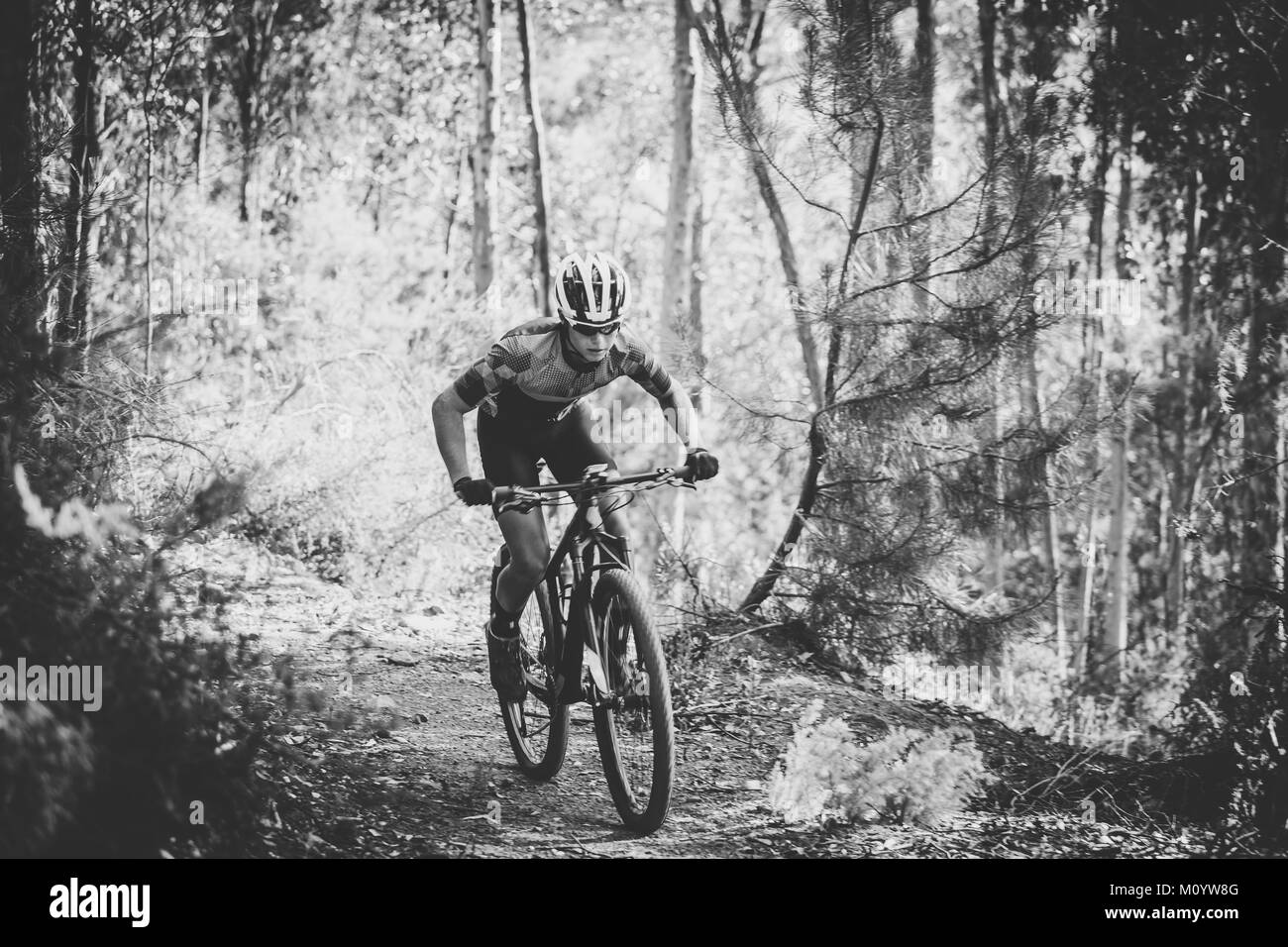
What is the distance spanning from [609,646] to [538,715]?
1.27 metres

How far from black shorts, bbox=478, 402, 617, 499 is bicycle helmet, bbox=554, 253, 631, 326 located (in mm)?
630

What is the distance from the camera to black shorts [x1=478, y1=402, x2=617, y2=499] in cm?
450

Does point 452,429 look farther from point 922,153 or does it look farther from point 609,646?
point 922,153

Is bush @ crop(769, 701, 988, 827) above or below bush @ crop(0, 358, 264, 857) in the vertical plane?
below

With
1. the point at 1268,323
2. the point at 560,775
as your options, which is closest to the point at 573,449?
the point at 560,775

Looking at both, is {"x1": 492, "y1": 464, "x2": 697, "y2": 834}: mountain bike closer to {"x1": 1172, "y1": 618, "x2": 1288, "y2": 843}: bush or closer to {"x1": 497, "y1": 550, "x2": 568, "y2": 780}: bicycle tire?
{"x1": 497, "y1": 550, "x2": 568, "y2": 780}: bicycle tire

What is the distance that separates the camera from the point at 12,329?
3.75m

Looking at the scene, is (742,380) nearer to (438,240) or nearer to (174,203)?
(174,203)

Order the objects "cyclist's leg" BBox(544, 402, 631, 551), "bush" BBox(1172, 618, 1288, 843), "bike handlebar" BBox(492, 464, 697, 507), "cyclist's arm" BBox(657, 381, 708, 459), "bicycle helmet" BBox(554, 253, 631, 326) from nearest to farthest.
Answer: "bike handlebar" BBox(492, 464, 697, 507) → "bicycle helmet" BBox(554, 253, 631, 326) → "cyclist's arm" BBox(657, 381, 708, 459) → "cyclist's leg" BBox(544, 402, 631, 551) → "bush" BBox(1172, 618, 1288, 843)

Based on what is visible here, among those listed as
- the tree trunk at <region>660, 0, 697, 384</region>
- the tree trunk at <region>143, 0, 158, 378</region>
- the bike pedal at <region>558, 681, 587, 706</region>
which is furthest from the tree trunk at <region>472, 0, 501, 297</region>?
the bike pedal at <region>558, 681, 587, 706</region>

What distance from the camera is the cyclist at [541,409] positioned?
158 inches

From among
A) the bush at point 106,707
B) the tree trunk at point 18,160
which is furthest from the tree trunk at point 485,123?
the bush at point 106,707
